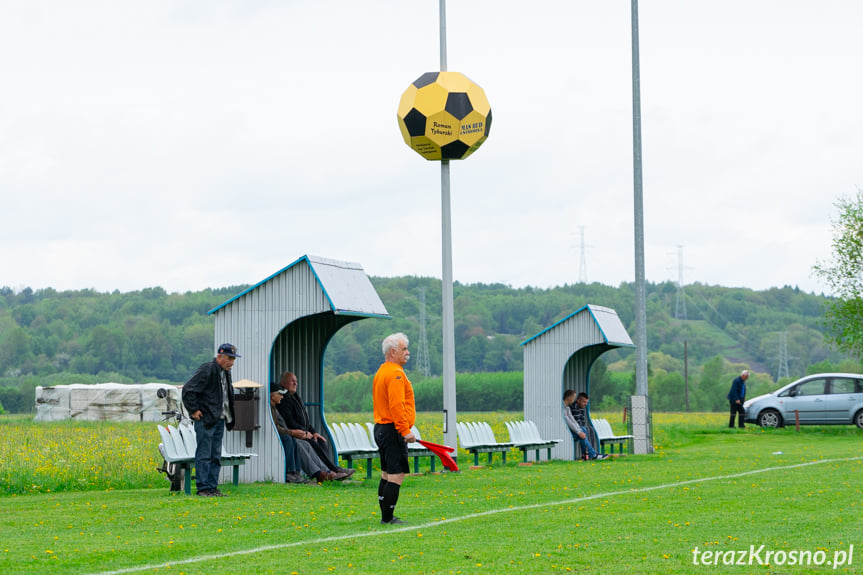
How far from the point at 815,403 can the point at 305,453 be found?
2121 centimetres

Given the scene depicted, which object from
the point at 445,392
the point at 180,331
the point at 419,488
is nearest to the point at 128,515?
the point at 419,488

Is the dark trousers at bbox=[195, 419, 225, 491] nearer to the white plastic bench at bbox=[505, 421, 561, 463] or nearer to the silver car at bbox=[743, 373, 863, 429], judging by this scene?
the white plastic bench at bbox=[505, 421, 561, 463]

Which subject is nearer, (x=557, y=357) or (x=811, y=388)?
(x=557, y=357)

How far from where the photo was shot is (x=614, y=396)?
278ft

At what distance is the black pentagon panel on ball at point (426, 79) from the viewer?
1905cm

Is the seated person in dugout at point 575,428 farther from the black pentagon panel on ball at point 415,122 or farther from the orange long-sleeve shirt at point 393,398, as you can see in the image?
the orange long-sleeve shirt at point 393,398

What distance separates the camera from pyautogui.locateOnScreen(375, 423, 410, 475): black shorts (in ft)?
33.3

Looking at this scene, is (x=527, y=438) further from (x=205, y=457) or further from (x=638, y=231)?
(x=205, y=457)

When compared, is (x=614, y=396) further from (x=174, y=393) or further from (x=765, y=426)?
(x=765, y=426)

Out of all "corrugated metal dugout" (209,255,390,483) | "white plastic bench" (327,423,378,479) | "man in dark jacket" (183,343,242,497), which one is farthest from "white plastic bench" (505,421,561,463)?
"man in dark jacket" (183,343,242,497)

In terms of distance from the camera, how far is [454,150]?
62.9 ft

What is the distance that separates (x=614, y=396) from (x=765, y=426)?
171ft

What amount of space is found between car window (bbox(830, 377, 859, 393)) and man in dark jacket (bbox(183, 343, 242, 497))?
23.7 metres

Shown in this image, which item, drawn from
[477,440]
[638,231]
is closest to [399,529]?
[477,440]
